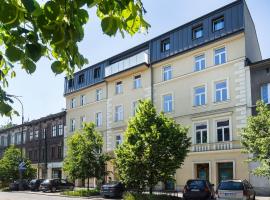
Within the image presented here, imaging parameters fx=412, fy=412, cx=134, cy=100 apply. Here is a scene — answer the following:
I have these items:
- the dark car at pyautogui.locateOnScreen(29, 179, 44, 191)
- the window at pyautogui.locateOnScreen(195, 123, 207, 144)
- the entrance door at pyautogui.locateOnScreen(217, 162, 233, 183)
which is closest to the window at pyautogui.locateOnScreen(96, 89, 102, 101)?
the dark car at pyautogui.locateOnScreen(29, 179, 44, 191)

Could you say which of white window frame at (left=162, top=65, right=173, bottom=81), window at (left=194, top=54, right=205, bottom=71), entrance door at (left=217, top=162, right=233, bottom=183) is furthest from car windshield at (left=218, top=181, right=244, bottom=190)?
white window frame at (left=162, top=65, right=173, bottom=81)

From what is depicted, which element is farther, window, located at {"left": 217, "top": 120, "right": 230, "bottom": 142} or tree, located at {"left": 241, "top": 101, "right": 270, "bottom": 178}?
window, located at {"left": 217, "top": 120, "right": 230, "bottom": 142}

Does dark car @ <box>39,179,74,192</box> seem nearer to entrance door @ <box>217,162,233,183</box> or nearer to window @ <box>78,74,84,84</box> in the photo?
window @ <box>78,74,84,84</box>

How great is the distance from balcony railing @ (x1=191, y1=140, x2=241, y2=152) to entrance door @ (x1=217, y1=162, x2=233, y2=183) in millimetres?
1261

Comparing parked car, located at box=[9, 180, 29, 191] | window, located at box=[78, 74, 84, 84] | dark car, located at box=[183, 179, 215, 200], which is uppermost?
window, located at box=[78, 74, 84, 84]

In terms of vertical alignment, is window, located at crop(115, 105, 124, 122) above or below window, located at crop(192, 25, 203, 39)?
below

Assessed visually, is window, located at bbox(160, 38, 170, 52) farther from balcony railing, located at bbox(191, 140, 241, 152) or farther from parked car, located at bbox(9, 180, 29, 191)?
parked car, located at bbox(9, 180, 29, 191)

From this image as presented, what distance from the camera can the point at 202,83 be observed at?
113 ft

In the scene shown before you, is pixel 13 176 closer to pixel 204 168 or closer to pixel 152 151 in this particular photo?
pixel 204 168

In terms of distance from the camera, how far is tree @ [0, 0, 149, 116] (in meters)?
2.49

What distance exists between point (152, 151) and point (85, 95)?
83.8 ft

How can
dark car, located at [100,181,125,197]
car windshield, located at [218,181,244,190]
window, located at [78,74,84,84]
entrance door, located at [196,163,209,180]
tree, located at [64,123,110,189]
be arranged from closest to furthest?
car windshield, located at [218,181,244,190] → dark car, located at [100,181,125,197] → entrance door, located at [196,163,209,180] → tree, located at [64,123,110,189] → window, located at [78,74,84,84]

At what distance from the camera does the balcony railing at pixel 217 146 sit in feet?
102

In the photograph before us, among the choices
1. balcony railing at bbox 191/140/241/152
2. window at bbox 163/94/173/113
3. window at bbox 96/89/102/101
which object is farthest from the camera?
window at bbox 96/89/102/101
